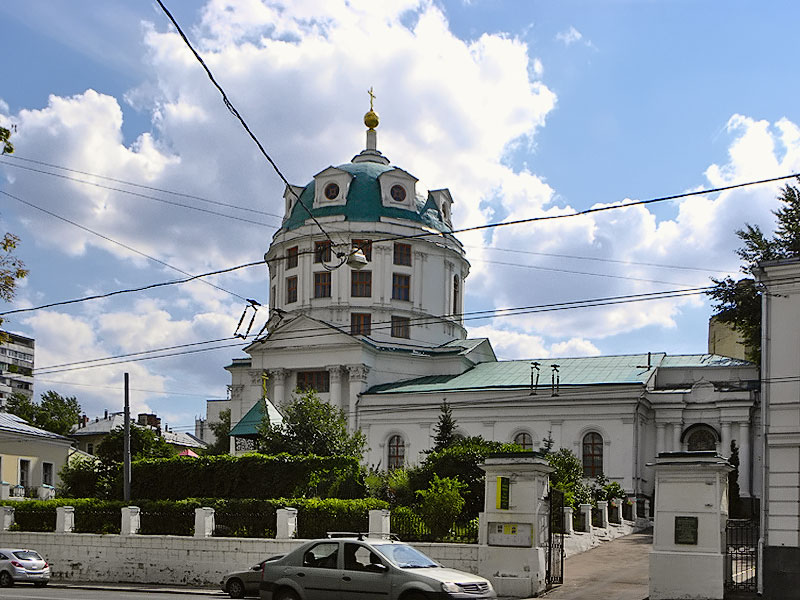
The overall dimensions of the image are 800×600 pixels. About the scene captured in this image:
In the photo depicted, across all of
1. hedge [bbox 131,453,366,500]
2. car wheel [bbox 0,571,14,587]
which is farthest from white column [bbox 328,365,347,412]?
car wheel [bbox 0,571,14,587]

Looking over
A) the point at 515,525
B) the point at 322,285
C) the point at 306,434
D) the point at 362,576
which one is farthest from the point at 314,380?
the point at 362,576

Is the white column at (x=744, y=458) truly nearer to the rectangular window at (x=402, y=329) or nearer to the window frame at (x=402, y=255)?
the rectangular window at (x=402, y=329)

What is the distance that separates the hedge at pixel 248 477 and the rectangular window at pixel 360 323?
1145 inches

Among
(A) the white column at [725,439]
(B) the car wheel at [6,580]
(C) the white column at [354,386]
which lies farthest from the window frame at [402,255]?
(B) the car wheel at [6,580]

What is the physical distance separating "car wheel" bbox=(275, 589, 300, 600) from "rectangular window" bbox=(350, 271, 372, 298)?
4804 centimetres

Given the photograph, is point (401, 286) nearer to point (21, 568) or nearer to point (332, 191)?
point (332, 191)

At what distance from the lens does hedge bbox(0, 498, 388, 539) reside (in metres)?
28.3

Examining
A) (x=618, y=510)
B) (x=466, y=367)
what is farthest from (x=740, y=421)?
(x=466, y=367)

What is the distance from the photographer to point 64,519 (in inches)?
1248

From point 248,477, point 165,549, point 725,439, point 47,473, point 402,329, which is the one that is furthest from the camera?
point 402,329

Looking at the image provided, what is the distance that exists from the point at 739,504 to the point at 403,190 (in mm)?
31379

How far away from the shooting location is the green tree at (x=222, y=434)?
67562 millimetres

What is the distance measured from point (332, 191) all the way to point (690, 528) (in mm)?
47843

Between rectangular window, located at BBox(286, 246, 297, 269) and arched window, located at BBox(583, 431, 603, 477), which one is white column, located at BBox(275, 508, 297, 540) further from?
rectangular window, located at BBox(286, 246, 297, 269)
